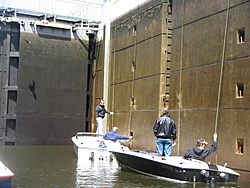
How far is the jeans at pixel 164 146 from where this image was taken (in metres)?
10.7

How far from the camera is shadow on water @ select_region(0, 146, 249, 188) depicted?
8.96m

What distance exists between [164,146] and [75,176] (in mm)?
2222

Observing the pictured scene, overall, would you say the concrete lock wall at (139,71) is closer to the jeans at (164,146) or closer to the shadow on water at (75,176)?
the shadow on water at (75,176)

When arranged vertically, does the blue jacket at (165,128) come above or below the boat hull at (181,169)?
above

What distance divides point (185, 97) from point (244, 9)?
10.7 ft

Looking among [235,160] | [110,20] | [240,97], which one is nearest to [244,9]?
[240,97]

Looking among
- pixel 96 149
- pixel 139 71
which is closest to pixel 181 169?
pixel 96 149

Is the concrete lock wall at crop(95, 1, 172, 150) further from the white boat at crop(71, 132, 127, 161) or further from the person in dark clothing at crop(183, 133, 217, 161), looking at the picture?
the person in dark clothing at crop(183, 133, 217, 161)

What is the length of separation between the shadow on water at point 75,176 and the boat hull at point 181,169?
0.49 ft

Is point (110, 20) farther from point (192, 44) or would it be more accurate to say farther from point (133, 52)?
point (192, 44)

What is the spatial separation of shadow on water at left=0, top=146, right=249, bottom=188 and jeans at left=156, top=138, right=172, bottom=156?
803 mm

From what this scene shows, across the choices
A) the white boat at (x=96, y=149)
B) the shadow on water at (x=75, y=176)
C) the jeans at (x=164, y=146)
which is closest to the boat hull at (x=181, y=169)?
the shadow on water at (x=75, y=176)

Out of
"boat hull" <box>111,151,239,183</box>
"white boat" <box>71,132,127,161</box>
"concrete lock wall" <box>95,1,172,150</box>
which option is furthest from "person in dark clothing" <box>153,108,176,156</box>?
"concrete lock wall" <box>95,1,172,150</box>

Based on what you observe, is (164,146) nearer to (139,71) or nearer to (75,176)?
(75,176)
